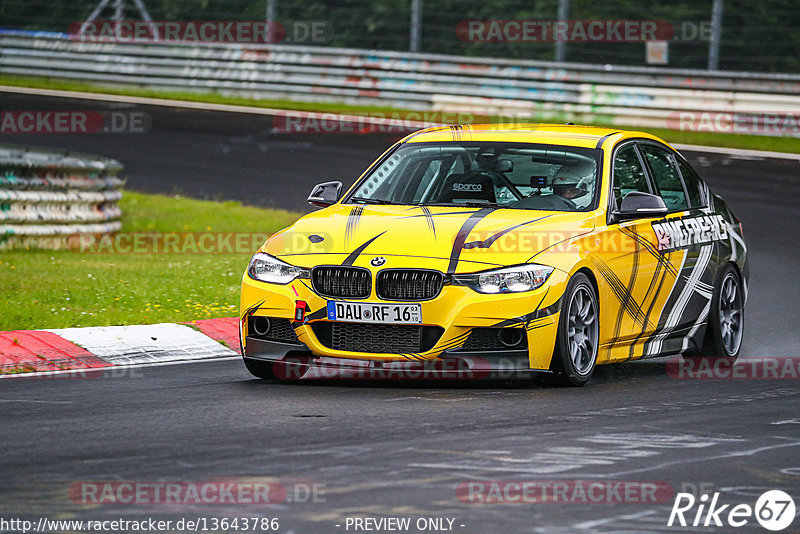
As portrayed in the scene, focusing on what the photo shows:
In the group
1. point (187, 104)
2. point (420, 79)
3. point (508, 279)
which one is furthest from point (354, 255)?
point (187, 104)

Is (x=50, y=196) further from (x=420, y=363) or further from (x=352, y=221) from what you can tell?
(x=420, y=363)

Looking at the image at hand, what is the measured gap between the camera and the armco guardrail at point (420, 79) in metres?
24.7

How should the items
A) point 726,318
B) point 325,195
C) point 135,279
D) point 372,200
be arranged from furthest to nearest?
point 135,279 < point 726,318 < point 325,195 < point 372,200

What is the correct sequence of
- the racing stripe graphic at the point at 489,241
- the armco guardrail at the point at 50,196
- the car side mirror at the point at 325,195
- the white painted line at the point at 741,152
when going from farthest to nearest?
the white painted line at the point at 741,152, the armco guardrail at the point at 50,196, the car side mirror at the point at 325,195, the racing stripe graphic at the point at 489,241

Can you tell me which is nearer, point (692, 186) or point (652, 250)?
point (652, 250)

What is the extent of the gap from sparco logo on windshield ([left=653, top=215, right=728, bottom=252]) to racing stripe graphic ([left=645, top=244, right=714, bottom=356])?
0.34 ft

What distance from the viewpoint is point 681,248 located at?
10.4 metres

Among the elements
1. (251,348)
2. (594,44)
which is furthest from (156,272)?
(594,44)

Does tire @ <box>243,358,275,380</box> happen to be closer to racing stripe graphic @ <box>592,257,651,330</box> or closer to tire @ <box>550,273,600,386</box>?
tire @ <box>550,273,600,386</box>

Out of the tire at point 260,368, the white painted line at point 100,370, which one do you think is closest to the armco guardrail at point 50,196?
the white painted line at point 100,370

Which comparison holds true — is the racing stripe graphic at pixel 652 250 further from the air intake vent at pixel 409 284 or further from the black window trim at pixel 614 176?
the air intake vent at pixel 409 284

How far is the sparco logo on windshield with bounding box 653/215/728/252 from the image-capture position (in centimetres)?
1020

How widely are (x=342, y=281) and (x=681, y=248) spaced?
2812 millimetres

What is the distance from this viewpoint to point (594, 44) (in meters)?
33.3
